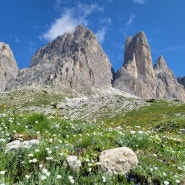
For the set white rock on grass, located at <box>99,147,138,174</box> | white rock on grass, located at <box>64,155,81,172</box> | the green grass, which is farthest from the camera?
white rock on grass, located at <box>99,147,138,174</box>

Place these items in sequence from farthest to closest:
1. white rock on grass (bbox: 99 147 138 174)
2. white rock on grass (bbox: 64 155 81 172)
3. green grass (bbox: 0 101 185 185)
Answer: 1. white rock on grass (bbox: 99 147 138 174)
2. white rock on grass (bbox: 64 155 81 172)
3. green grass (bbox: 0 101 185 185)

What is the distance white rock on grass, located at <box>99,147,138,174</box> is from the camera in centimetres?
880

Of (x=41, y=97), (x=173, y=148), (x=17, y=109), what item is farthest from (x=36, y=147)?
(x=41, y=97)

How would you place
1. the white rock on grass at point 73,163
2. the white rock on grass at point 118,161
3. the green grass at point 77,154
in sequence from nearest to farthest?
the green grass at point 77,154 → the white rock on grass at point 73,163 → the white rock on grass at point 118,161

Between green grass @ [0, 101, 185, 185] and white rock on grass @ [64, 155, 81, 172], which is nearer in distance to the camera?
green grass @ [0, 101, 185, 185]

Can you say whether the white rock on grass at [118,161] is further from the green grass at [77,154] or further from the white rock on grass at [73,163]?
the white rock on grass at [73,163]

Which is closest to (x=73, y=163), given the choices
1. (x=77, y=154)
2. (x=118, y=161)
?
(x=77, y=154)

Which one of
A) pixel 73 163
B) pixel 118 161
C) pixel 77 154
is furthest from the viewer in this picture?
pixel 77 154

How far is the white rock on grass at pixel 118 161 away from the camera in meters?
8.80

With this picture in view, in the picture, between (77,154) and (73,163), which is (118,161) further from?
(77,154)

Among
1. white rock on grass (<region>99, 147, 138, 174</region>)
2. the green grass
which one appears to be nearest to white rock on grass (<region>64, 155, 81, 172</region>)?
the green grass

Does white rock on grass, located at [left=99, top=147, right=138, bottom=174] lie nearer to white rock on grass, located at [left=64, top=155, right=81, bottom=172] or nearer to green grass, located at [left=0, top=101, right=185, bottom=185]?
green grass, located at [left=0, top=101, right=185, bottom=185]

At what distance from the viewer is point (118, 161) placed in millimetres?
8953

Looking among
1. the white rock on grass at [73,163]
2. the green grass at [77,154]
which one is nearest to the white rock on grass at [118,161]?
the green grass at [77,154]
